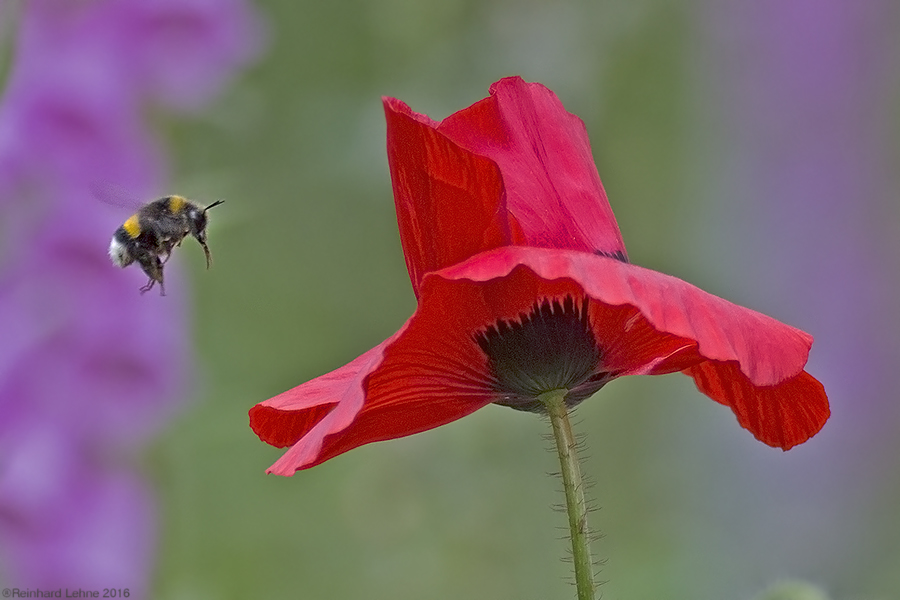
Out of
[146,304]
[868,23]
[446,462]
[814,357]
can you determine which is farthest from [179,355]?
[868,23]

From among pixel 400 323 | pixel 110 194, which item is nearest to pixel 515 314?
pixel 110 194

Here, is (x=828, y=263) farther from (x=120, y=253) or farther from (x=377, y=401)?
(x=377, y=401)

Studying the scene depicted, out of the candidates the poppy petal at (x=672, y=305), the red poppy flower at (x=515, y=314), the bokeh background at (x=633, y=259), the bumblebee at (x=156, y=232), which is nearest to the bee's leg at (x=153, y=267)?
the bumblebee at (x=156, y=232)

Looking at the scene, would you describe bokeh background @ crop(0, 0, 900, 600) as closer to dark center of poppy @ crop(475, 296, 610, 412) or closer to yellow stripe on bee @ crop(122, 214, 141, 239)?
yellow stripe on bee @ crop(122, 214, 141, 239)

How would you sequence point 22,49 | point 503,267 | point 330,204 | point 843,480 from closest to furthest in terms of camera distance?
point 503,267
point 22,49
point 843,480
point 330,204

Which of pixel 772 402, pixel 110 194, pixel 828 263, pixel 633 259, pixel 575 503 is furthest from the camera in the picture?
pixel 633 259

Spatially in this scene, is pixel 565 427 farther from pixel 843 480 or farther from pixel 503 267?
pixel 843 480
